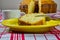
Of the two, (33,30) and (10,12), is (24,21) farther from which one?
(10,12)

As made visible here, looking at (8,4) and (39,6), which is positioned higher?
(39,6)

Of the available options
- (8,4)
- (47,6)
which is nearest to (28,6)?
(47,6)

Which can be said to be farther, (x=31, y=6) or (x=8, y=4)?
(x=8, y=4)

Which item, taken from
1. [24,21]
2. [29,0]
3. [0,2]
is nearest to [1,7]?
[0,2]

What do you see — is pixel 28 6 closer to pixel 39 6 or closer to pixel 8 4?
pixel 39 6

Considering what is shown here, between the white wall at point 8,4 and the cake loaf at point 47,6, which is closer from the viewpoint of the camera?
the cake loaf at point 47,6

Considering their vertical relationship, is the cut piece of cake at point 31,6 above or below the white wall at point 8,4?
above

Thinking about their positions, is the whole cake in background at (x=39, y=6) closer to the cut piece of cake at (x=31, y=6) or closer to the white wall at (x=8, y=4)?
the cut piece of cake at (x=31, y=6)

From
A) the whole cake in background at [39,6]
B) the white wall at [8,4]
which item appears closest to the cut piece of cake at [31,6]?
the whole cake in background at [39,6]

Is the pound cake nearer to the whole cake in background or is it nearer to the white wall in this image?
the whole cake in background
